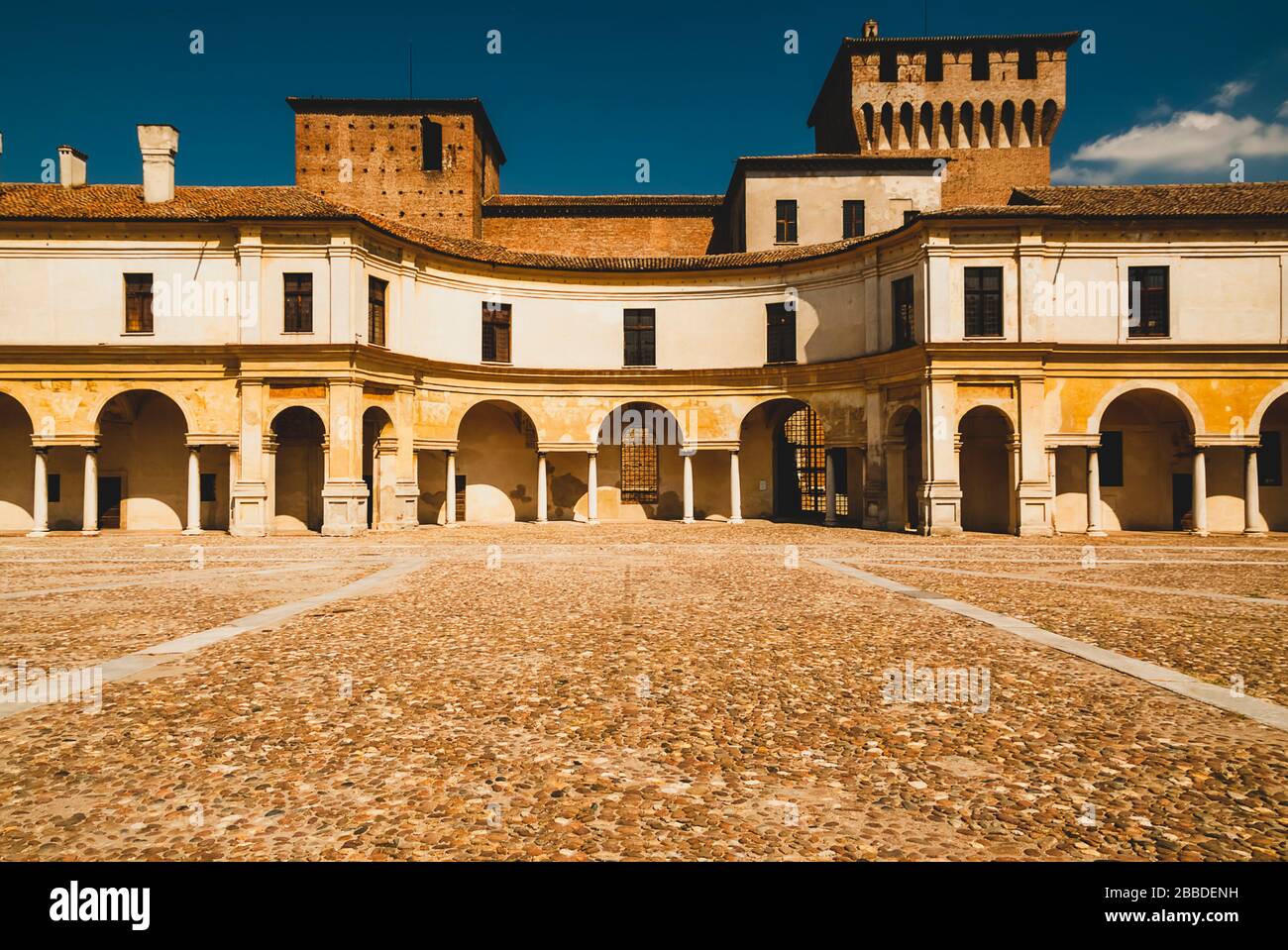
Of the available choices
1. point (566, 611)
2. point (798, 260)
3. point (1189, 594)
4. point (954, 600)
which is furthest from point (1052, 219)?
point (566, 611)

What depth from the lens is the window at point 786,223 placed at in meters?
32.8

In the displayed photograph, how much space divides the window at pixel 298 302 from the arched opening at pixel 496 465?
7591 millimetres

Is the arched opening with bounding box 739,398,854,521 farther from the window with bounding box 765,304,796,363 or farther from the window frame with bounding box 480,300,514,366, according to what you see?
the window frame with bounding box 480,300,514,366

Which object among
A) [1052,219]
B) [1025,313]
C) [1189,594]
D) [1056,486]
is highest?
[1052,219]

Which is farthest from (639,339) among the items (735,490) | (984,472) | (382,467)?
(984,472)

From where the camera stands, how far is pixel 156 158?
79.9 feet

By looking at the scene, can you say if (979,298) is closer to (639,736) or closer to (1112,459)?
(1112,459)

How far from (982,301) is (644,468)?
47.9ft

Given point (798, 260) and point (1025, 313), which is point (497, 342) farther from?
point (1025, 313)

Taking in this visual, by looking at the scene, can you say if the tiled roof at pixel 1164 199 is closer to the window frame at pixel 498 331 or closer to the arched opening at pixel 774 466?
the arched opening at pixel 774 466

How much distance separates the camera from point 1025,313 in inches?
883

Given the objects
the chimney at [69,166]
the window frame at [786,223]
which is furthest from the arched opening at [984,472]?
the chimney at [69,166]
